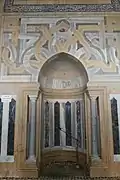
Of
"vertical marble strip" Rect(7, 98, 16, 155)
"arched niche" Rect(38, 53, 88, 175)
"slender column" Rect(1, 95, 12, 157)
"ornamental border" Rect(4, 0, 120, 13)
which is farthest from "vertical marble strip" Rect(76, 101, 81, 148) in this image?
"ornamental border" Rect(4, 0, 120, 13)

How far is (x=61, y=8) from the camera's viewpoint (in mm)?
6219

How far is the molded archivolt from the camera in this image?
601 centimetres

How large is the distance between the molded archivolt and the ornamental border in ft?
4.33

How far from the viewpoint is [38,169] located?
17.2 ft

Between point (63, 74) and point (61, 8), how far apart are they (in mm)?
1784

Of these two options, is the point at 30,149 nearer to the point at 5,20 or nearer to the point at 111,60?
the point at 111,60

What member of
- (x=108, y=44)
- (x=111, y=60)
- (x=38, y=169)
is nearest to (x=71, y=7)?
(x=108, y=44)

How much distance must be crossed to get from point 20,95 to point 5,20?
2096 mm

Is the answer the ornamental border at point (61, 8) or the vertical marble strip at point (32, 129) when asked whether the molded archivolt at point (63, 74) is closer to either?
the vertical marble strip at point (32, 129)

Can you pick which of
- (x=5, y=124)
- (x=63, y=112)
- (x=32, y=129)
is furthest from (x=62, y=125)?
(x=5, y=124)

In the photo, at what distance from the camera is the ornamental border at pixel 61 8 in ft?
20.2

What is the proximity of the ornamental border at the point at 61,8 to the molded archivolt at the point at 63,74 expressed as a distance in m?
1.32

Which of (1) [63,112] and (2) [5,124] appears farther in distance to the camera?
(1) [63,112]

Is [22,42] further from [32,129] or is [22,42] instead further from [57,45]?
[32,129]
